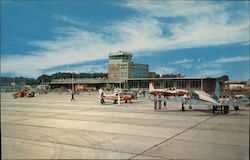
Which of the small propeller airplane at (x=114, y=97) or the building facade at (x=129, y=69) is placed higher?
the building facade at (x=129, y=69)

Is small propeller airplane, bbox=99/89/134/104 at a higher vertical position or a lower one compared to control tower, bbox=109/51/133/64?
lower

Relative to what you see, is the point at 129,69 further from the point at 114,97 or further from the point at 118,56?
the point at 114,97

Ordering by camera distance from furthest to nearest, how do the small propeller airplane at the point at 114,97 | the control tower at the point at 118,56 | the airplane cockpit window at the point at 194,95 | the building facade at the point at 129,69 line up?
1. the small propeller airplane at the point at 114,97
2. the airplane cockpit window at the point at 194,95
3. the building facade at the point at 129,69
4. the control tower at the point at 118,56

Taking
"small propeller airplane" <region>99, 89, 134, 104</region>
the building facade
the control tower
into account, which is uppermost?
the control tower

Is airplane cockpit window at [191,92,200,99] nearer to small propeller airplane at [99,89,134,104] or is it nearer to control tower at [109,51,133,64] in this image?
control tower at [109,51,133,64]

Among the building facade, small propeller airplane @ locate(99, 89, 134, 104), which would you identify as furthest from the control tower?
small propeller airplane @ locate(99, 89, 134, 104)

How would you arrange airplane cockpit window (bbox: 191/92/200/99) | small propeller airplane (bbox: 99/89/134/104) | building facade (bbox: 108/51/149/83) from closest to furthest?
building facade (bbox: 108/51/149/83) → airplane cockpit window (bbox: 191/92/200/99) → small propeller airplane (bbox: 99/89/134/104)

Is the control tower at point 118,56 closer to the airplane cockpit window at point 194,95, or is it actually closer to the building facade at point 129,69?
the building facade at point 129,69

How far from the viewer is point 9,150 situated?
11.3 metres

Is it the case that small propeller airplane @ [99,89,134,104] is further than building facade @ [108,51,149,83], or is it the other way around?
small propeller airplane @ [99,89,134,104]

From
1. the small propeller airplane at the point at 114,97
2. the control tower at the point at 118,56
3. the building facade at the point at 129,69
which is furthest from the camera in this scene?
the small propeller airplane at the point at 114,97

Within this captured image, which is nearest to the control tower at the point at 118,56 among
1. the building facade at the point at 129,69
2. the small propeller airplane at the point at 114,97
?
the building facade at the point at 129,69

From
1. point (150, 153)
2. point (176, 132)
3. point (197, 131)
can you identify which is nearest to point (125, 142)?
point (150, 153)

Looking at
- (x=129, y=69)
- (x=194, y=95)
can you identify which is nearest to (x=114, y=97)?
(x=194, y=95)
